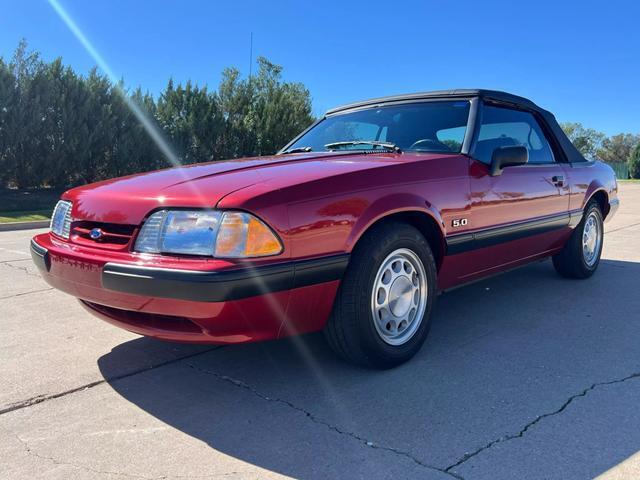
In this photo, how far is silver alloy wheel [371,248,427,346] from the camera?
289 cm

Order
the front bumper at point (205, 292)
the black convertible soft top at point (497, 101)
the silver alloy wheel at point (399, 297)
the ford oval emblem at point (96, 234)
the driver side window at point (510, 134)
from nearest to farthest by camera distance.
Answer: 1. the front bumper at point (205, 292)
2. the ford oval emblem at point (96, 234)
3. the silver alloy wheel at point (399, 297)
4. the driver side window at point (510, 134)
5. the black convertible soft top at point (497, 101)

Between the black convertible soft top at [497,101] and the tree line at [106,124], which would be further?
the tree line at [106,124]

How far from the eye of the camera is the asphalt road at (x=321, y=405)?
6.86ft

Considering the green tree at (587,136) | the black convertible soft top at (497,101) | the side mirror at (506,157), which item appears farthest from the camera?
the green tree at (587,136)

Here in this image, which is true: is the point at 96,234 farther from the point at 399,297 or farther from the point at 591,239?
the point at 591,239

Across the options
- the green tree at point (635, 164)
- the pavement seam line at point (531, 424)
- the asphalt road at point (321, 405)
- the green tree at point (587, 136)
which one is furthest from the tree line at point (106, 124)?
the green tree at point (587, 136)

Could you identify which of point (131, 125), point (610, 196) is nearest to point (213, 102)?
point (131, 125)

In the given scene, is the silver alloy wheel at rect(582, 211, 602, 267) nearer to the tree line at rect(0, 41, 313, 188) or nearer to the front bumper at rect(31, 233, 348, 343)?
the front bumper at rect(31, 233, 348, 343)

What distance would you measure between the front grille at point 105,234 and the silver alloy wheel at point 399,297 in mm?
1233

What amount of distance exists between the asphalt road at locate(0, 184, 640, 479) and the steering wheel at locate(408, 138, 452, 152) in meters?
1.20

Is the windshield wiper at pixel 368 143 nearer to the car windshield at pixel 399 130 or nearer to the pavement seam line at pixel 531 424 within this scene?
the car windshield at pixel 399 130

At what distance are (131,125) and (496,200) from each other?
1762cm

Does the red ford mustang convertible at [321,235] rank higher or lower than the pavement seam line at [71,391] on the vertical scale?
higher

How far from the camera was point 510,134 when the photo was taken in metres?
4.21
